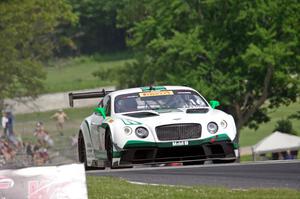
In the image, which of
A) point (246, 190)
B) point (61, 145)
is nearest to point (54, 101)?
point (61, 145)

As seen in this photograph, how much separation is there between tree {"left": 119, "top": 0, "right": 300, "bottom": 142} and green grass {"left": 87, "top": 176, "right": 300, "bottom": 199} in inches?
1147

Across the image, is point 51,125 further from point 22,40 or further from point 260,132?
point 260,132

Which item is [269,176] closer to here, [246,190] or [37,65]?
[246,190]

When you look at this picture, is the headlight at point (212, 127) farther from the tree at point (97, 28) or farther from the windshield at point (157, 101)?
the tree at point (97, 28)

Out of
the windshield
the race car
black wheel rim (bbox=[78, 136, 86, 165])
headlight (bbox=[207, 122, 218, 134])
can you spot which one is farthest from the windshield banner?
black wheel rim (bbox=[78, 136, 86, 165])

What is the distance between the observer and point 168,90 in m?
19.4

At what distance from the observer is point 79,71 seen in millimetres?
95188

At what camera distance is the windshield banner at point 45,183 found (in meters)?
10.2

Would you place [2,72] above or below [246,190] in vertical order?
above

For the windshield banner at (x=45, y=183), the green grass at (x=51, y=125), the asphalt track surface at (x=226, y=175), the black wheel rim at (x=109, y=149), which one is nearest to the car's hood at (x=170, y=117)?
the black wheel rim at (x=109, y=149)

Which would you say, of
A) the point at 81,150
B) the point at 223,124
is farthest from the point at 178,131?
the point at 81,150

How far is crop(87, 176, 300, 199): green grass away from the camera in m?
13.2

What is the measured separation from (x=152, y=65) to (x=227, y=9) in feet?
14.0

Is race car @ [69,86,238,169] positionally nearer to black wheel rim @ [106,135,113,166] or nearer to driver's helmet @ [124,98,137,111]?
black wheel rim @ [106,135,113,166]
